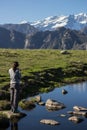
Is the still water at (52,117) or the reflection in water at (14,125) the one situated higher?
the reflection in water at (14,125)

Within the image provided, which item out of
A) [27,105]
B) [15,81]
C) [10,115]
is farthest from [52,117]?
[27,105]

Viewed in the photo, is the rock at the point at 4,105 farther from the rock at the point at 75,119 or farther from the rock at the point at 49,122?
the rock at the point at 75,119

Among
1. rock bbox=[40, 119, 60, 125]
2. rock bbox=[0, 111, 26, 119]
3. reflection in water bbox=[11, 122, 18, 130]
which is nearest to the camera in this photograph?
reflection in water bbox=[11, 122, 18, 130]

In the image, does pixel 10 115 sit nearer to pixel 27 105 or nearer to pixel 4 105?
pixel 4 105

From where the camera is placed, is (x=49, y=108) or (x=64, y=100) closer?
(x=49, y=108)

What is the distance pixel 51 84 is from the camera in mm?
67062

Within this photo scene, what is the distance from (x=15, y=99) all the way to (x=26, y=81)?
26974 mm

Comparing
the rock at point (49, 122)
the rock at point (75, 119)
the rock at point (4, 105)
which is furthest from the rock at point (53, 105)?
the rock at point (49, 122)

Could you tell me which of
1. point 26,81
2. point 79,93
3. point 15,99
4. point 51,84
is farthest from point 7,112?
point 51,84

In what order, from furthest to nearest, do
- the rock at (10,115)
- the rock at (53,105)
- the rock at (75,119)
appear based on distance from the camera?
the rock at (53,105) → the rock at (10,115) → the rock at (75,119)

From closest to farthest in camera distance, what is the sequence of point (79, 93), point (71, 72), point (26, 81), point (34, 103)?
point (34, 103), point (79, 93), point (26, 81), point (71, 72)

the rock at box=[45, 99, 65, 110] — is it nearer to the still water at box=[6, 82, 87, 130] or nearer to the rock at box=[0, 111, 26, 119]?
the still water at box=[6, 82, 87, 130]

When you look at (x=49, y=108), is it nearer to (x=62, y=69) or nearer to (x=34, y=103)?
(x=34, y=103)

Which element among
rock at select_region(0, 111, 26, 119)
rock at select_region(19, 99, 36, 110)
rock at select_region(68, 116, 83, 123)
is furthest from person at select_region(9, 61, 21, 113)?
rock at select_region(19, 99, 36, 110)
